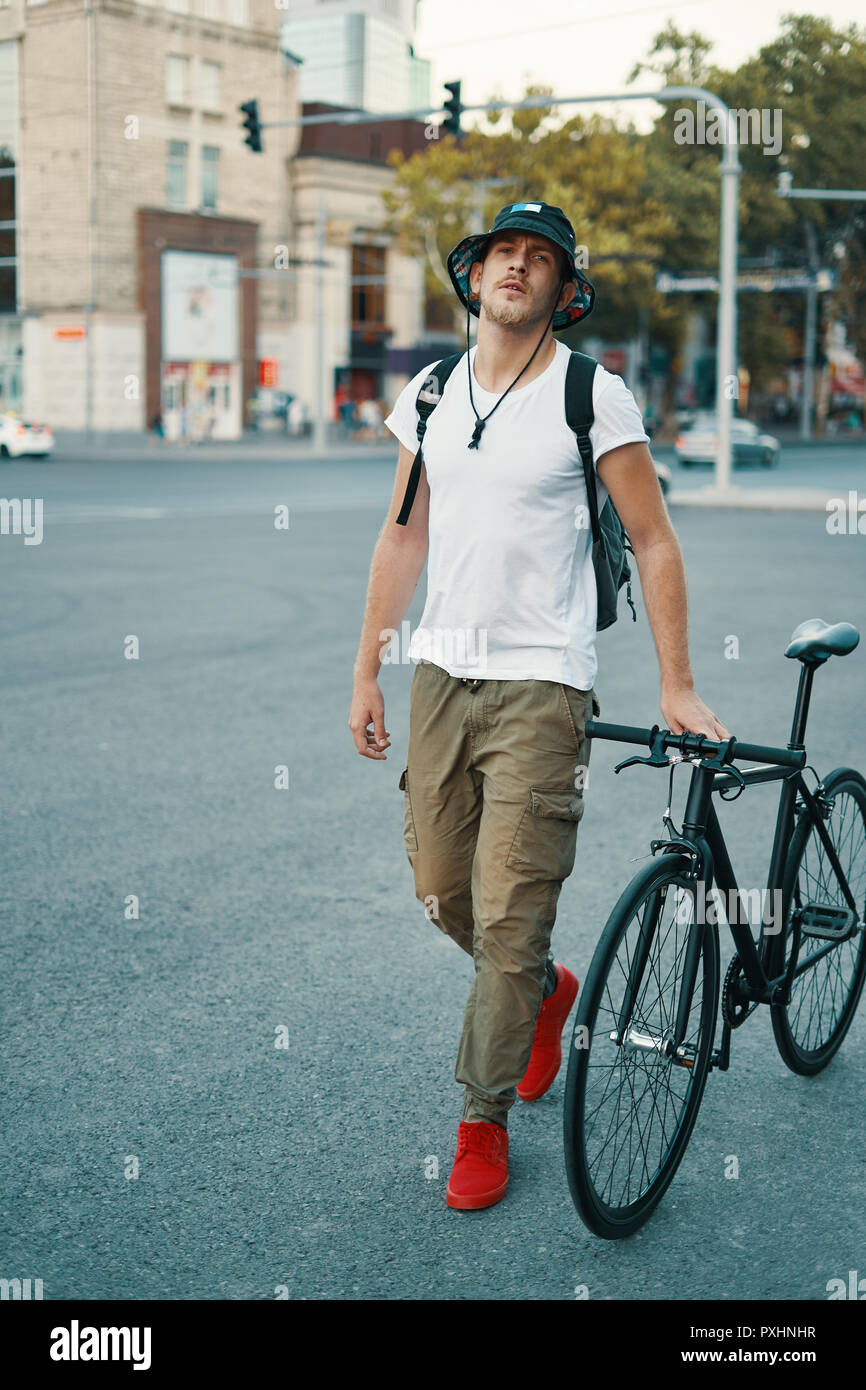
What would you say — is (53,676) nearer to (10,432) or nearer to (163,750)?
(163,750)

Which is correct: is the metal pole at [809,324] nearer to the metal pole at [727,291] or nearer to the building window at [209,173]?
the building window at [209,173]

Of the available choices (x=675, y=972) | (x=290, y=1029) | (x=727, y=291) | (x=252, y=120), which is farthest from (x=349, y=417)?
(x=675, y=972)

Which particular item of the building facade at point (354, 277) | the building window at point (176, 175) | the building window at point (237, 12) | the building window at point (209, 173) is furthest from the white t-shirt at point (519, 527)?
the building facade at point (354, 277)

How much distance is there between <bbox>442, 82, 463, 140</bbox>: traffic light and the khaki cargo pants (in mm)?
18261

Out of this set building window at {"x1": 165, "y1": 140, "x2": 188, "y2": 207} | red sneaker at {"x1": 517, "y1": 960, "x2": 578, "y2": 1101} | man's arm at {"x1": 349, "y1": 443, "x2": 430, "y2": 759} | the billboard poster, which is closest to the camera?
man's arm at {"x1": 349, "y1": 443, "x2": 430, "y2": 759}

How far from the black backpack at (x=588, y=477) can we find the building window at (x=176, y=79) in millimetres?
51819

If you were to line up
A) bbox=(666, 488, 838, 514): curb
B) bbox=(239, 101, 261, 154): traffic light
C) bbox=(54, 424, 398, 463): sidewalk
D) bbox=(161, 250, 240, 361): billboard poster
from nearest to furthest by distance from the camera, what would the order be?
bbox=(239, 101, 261, 154): traffic light < bbox=(666, 488, 838, 514): curb < bbox=(54, 424, 398, 463): sidewalk < bbox=(161, 250, 240, 361): billboard poster

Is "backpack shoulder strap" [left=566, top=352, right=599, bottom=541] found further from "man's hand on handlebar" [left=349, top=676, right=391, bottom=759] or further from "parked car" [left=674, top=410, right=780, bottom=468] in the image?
"parked car" [left=674, top=410, right=780, bottom=468]

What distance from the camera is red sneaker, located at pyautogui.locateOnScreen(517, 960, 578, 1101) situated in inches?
144

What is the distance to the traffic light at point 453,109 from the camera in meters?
19.8

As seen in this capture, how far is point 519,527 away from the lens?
10.5 ft

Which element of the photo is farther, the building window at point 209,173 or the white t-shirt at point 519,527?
the building window at point 209,173

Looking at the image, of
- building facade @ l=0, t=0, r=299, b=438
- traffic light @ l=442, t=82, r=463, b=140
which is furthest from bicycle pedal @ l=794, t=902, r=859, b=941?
building facade @ l=0, t=0, r=299, b=438

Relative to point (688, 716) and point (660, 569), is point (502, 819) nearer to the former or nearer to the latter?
point (688, 716)
